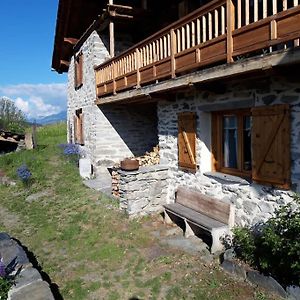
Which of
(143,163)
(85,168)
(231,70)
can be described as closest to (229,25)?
(231,70)

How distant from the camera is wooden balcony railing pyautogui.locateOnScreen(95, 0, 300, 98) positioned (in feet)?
14.1

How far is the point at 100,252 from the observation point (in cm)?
636

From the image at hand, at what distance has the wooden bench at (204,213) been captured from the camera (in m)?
5.97

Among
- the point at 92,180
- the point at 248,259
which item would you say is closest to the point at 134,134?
the point at 92,180

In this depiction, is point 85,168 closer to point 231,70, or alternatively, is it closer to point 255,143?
point 255,143

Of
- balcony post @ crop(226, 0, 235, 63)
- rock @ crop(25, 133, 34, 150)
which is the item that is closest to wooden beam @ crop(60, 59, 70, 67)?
rock @ crop(25, 133, 34, 150)

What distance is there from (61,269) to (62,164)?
8368mm

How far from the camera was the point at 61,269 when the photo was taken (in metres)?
5.86

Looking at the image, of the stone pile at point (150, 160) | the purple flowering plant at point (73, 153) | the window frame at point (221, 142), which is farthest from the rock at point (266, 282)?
the purple flowering plant at point (73, 153)

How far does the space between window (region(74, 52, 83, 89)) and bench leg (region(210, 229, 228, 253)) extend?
937cm

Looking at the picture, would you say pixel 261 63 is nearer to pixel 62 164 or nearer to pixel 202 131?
pixel 202 131

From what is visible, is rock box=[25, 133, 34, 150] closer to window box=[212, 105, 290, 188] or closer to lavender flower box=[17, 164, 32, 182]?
lavender flower box=[17, 164, 32, 182]

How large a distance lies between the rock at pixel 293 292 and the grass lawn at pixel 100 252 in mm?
313

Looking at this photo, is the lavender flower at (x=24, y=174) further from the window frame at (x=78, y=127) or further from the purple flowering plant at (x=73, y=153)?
the window frame at (x=78, y=127)
